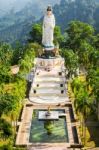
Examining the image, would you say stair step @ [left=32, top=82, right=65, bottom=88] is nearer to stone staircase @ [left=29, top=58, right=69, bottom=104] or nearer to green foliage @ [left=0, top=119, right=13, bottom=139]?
stone staircase @ [left=29, top=58, right=69, bottom=104]

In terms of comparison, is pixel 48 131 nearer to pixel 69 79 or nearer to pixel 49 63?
pixel 69 79

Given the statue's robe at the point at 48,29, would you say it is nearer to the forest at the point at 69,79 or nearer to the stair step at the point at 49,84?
the forest at the point at 69,79

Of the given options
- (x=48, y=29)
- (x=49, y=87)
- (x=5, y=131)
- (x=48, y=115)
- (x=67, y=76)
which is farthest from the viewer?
(x=48, y=29)

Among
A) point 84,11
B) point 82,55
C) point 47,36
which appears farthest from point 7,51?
point 84,11

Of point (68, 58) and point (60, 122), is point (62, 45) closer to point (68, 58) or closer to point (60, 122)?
point (68, 58)

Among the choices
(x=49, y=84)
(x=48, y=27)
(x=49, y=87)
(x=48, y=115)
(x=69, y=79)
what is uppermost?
(x=48, y=27)

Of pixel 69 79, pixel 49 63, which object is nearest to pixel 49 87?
pixel 69 79

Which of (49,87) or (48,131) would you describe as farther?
(49,87)

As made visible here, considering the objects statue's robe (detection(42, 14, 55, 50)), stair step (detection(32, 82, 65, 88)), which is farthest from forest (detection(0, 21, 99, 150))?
statue's robe (detection(42, 14, 55, 50))
